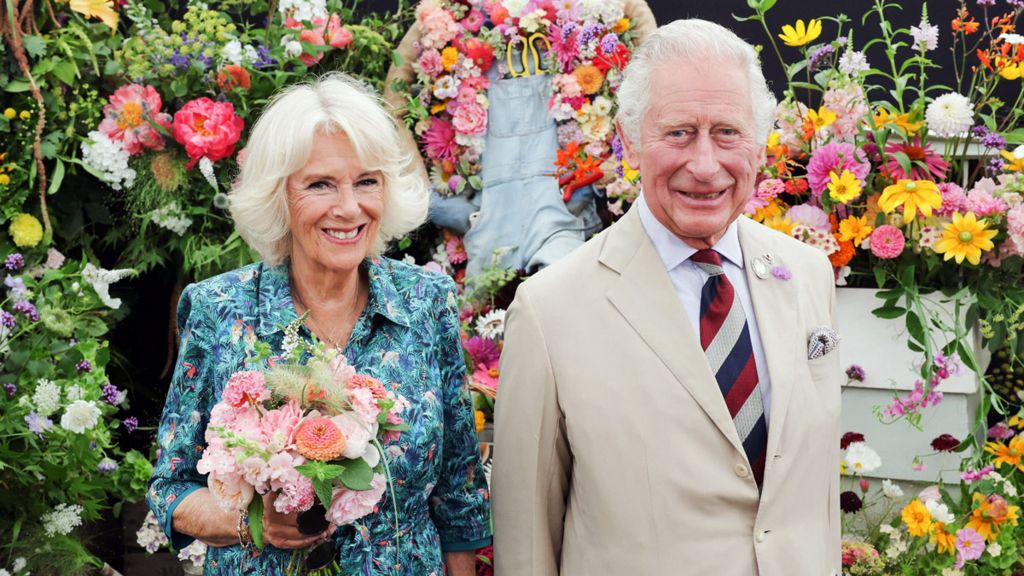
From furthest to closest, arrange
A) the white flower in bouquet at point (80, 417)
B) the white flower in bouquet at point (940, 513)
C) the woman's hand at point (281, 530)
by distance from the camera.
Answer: the white flower in bouquet at point (80, 417) < the white flower in bouquet at point (940, 513) < the woman's hand at point (281, 530)

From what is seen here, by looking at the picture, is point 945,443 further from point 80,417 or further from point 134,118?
point 134,118

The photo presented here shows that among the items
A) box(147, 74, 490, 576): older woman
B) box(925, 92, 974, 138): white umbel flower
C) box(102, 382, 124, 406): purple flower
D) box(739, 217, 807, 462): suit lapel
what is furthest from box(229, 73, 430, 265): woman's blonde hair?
box(925, 92, 974, 138): white umbel flower

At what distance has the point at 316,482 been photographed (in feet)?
5.72

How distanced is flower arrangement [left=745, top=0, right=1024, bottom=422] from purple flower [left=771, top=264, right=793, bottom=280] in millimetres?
1075

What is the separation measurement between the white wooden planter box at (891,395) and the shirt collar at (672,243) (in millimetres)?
1253

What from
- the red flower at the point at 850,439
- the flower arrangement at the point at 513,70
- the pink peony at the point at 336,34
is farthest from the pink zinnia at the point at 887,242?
the pink peony at the point at 336,34

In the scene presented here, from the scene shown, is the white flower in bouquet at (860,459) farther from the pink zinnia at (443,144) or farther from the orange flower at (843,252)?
the pink zinnia at (443,144)

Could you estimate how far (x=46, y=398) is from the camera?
303 cm

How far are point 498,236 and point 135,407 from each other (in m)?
1.53

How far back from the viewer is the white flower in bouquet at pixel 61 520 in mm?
3107

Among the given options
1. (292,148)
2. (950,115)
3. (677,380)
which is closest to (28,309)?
(292,148)

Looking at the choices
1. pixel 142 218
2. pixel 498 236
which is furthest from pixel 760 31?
pixel 142 218

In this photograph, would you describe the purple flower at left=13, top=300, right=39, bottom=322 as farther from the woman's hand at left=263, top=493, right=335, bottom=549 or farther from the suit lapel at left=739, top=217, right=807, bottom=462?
the suit lapel at left=739, top=217, right=807, bottom=462

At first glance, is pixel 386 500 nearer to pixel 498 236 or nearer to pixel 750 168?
pixel 750 168
